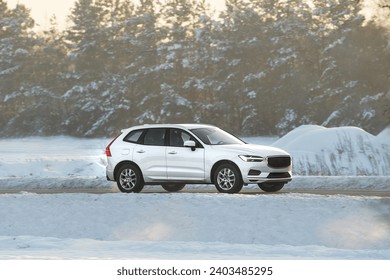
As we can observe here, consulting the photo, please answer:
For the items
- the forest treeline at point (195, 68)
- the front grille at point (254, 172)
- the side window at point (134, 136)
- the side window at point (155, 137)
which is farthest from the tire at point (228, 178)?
the forest treeline at point (195, 68)

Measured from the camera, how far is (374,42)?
73.6 meters

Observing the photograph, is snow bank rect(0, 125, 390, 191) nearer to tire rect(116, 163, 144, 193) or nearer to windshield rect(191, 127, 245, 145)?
windshield rect(191, 127, 245, 145)

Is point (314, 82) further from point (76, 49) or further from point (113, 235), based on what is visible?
point (113, 235)

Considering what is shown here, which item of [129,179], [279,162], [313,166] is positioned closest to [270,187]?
[279,162]

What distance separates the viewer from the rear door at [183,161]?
20.7m

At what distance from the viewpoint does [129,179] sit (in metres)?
21.7

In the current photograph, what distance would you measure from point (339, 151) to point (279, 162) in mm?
17665

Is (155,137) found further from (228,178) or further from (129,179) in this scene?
(228,178)

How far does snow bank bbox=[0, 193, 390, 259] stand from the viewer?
55.3ft

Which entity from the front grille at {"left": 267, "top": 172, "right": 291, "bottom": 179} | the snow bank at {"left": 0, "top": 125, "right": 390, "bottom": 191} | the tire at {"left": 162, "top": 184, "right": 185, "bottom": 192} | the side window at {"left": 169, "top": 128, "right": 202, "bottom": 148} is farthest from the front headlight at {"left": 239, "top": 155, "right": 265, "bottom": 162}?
the snow bank at {"left": 0, "top": 125, "right": 390, "bottom": 191}

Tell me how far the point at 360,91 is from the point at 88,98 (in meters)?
27.3

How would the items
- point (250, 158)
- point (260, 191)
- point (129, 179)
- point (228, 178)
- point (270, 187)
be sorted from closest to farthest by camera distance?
point (250, 158) → point (228, 178) → point (129, 179) → point (270, 187) → point (260, 191)

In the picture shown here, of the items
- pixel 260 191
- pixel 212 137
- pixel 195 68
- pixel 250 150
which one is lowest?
pixel 260 191
